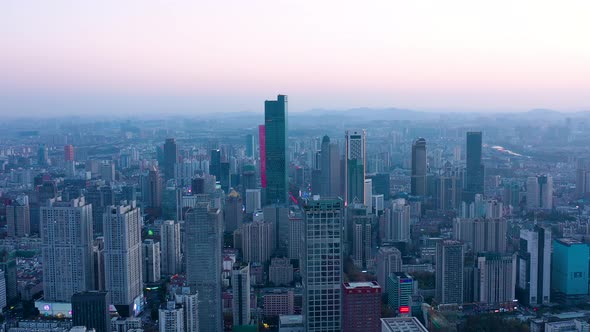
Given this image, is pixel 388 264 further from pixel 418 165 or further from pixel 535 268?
pixel 418 165

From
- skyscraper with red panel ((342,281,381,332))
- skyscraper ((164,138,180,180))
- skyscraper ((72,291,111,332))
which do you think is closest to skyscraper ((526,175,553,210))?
skyscraper with red panel ((342,281,381,332))

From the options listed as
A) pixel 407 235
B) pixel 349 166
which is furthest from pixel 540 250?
pixel 349 166

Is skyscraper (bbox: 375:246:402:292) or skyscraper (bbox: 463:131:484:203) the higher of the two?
skyscraper (bbox: 463:131:484:203)

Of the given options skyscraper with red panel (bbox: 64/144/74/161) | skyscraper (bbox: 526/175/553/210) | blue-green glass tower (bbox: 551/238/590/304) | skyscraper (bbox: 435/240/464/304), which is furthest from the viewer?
skyscraper with red panel (bbox: 64/144/74/161)

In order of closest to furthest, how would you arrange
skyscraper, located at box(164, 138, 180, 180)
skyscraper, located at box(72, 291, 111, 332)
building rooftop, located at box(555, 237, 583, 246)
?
skyscraper, located at box(72, 291, 111, 332), building rooftop, located at box(555, 237, 583, 246), skyscraper, located at box(164, 138, 180, 180)

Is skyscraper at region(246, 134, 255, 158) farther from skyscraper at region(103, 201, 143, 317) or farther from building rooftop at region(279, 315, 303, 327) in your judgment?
building rooftop at region(279, 315, 303, 327)

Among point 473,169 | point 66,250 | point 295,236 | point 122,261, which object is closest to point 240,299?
point 122,261
